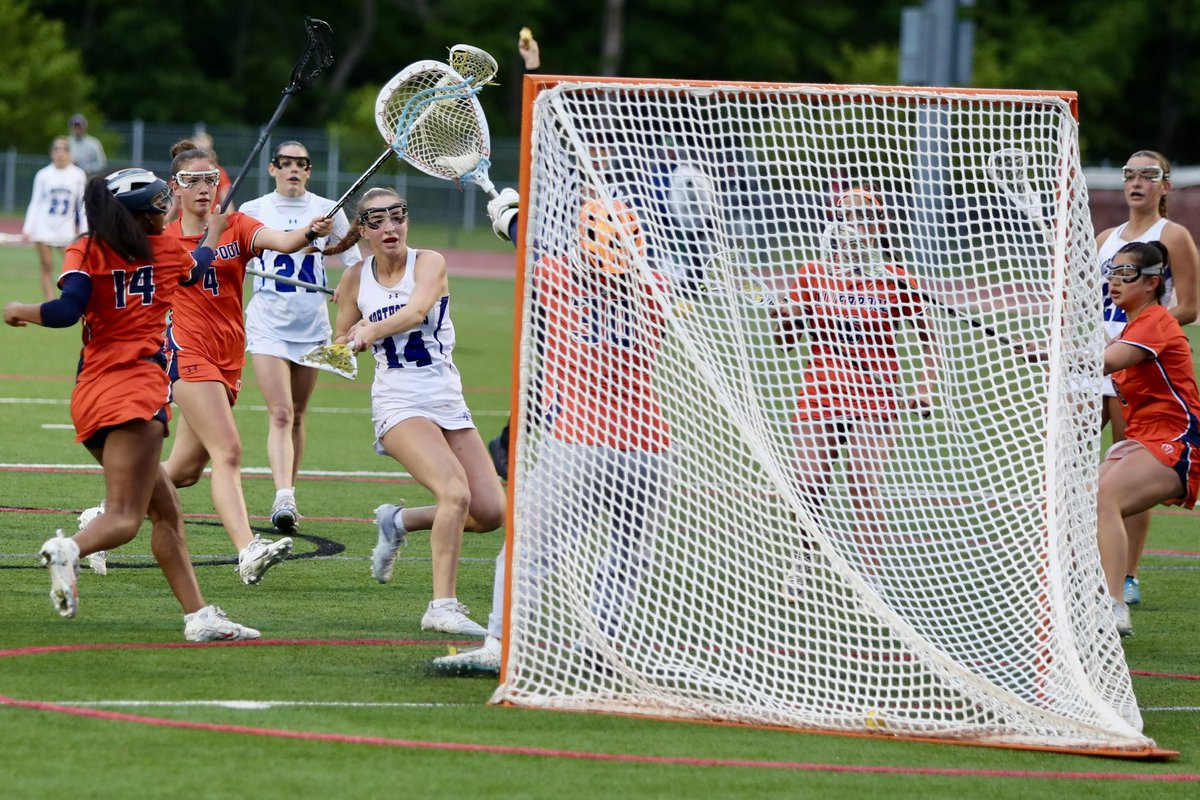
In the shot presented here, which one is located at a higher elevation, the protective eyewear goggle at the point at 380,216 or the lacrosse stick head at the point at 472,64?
the lacrosse stick head at the point at 472,64

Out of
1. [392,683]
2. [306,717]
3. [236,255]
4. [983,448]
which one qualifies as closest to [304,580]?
[236,255]

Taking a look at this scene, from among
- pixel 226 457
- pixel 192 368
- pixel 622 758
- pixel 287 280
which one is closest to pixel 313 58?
pixel 287 280

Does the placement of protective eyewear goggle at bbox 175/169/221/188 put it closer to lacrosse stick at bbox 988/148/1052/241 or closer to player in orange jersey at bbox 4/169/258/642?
player in orange jersey at bbox 4/169/258/642

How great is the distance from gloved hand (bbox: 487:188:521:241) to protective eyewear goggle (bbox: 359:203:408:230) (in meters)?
0.64

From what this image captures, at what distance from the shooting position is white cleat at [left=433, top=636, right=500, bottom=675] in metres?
6.71

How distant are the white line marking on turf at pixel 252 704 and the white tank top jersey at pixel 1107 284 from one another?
13.7 feet

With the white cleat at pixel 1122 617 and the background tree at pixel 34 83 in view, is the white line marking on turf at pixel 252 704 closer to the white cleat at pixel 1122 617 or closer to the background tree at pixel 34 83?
the white cleat at pixel 1122 617

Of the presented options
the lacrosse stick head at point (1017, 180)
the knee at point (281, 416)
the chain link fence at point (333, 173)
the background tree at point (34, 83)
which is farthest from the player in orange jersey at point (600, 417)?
the background tree at point (34, 83)

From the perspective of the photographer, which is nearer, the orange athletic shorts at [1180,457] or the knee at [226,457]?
the orange athletic shorts at [1180,457]

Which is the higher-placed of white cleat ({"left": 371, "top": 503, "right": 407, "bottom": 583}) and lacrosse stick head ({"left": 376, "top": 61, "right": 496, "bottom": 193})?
lacrosse stick head ({"left": 376, "top": 61, "right": 496, "bottom": 193})

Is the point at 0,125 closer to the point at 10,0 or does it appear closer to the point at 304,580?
the point at 10,0

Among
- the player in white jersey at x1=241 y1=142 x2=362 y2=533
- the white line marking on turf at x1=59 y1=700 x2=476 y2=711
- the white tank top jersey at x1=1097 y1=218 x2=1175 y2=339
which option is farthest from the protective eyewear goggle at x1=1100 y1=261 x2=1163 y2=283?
the player in white jersey at x1=241 y1=142 x2=362 y2=533

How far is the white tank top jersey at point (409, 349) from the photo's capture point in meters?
7.55

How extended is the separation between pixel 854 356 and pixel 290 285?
13.2 feet
